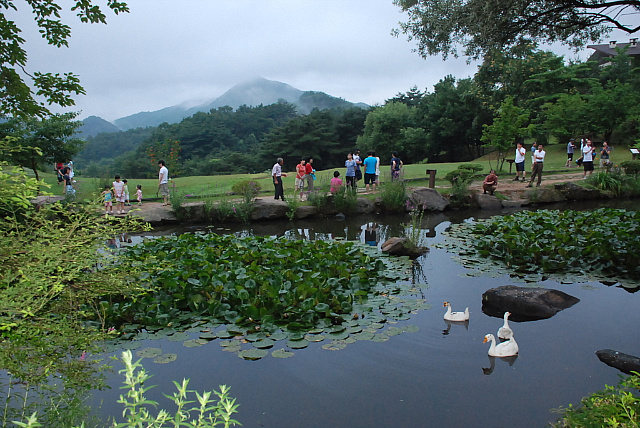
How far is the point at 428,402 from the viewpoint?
404 centimetres

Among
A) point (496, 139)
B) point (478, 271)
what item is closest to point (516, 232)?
point (478, 271)

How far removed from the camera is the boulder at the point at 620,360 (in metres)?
4.46

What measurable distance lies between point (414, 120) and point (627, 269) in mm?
36314

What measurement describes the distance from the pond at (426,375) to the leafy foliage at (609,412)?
0.46 m

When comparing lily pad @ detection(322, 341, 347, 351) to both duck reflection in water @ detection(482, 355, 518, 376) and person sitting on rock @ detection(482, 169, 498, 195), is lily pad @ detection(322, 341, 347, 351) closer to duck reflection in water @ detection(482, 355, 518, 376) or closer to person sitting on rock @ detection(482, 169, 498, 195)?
duck reflection in water @ detection(482, 355, 518, 376)

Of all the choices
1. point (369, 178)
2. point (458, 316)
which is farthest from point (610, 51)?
point (458, 316)

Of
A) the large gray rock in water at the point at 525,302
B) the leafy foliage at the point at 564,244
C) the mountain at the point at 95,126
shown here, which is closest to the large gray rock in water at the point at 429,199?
the leafy foliage at the point at 564,244

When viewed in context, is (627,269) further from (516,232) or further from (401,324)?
(401,324)

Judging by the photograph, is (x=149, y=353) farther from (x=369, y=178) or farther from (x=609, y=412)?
(x=369, y=178)

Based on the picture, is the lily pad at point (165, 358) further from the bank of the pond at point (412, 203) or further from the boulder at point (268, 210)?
the boulder at point (268, 210)

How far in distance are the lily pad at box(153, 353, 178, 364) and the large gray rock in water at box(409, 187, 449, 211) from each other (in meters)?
11.1

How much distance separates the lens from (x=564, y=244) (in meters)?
8.16

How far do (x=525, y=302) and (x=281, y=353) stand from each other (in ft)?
10.8

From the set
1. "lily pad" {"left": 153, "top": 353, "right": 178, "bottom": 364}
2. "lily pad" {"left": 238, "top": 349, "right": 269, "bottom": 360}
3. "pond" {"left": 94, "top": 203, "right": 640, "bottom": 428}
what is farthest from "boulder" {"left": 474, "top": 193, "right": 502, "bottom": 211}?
"lily pad" {"left": 153, "top": 353, "right": 178, "bottom": 364}
